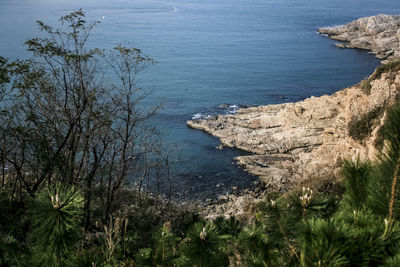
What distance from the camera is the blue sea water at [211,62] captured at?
3384 centimetres

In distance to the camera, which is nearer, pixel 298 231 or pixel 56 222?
pixel 298 231

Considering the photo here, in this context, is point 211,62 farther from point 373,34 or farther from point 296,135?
point 373,34

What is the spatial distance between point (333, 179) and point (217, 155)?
1354 centimetres

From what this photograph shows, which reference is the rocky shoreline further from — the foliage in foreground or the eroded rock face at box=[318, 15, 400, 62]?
the eroded rock face at box=[318, 15, 400, 62]

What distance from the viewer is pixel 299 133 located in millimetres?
32625

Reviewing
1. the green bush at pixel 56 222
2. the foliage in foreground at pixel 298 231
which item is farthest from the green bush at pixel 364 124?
the green bush at pixel 56 222

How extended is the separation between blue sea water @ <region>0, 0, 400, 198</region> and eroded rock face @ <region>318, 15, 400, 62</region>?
301 centimetres

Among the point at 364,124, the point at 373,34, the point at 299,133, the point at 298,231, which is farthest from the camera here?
the point at 373,34

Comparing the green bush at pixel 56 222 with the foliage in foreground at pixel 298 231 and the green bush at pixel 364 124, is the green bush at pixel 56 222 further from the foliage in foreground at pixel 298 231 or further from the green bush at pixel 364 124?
the green bush at pixel 364 124

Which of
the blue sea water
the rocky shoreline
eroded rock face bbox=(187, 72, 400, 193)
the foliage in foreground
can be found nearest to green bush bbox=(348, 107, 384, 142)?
the rocky shoreline

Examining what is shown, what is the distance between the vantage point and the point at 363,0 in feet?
470

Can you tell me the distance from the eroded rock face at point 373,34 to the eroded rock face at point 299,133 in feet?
125

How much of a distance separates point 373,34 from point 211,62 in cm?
3883

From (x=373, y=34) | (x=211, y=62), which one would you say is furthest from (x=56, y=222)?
(x=373, y=34)
